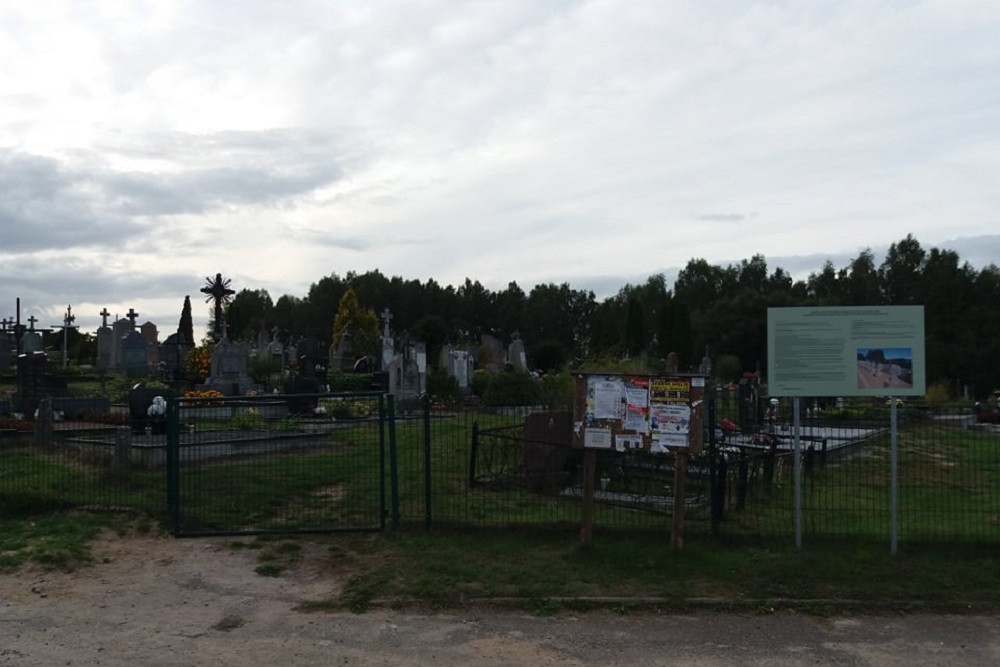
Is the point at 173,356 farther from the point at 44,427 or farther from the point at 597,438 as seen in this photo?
the point at 597,438

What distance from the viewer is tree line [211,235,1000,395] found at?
172 feet

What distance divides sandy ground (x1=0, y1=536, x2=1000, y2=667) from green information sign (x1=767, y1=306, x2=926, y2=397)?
2350 millimetres

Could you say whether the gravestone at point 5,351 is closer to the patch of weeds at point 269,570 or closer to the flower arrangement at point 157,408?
the flower arrangement at point 157,408

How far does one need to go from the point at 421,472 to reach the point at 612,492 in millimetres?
2763

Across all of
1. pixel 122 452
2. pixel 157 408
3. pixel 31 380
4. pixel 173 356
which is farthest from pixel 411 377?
pixel 122 452

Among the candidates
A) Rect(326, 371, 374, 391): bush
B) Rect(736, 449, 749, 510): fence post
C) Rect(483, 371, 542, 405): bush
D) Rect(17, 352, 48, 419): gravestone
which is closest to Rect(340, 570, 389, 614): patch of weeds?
Rect(736, 449, 749, 510): fence post

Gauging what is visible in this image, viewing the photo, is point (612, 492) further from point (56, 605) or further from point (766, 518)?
point (56, 605)

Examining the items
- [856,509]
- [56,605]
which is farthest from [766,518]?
[56,605]

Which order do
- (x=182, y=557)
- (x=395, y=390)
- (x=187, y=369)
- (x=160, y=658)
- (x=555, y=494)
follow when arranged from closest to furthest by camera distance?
(x=160, y=658) → (x=182, y=557) → (x=555, y=494) → (x=395, y=390) → (x=187, y=369)

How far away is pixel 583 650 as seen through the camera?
5.97 metres

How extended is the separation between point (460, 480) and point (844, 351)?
5.62 metres

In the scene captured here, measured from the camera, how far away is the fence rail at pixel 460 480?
9391 millimetres

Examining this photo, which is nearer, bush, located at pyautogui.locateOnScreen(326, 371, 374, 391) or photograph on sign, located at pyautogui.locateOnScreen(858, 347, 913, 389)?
photograph on sign, located at pyautogui.locateOnScreen(858, 347, 913, 389)

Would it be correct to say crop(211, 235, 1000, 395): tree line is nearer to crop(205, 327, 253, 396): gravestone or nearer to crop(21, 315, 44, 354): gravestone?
crop(205, 327, 253, 396): gravestone
